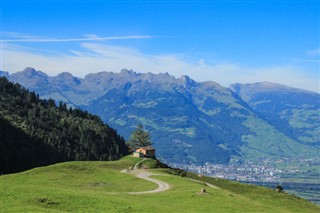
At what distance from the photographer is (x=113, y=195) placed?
75.6 metres

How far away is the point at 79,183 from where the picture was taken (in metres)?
106

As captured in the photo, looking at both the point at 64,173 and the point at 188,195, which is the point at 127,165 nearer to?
the point at 64,173

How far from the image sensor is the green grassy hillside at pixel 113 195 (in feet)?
194

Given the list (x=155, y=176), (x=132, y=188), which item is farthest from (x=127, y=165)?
(x=132, y=188)

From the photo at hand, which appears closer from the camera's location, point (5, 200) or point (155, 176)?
point (5, 200)

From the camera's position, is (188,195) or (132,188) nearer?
(188,195)

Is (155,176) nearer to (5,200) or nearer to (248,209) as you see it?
(248,209)

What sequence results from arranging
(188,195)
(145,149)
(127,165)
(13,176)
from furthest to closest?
1. (145,149)
2. (127,165)
3. (13,176)
4. (188,195)

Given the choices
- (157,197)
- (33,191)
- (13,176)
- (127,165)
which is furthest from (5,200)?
(127,165)

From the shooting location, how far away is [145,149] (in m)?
176

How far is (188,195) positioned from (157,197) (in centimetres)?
606

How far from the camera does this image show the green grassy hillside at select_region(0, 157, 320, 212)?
5900 centimetres

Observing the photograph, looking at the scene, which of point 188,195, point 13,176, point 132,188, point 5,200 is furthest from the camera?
point 13,176

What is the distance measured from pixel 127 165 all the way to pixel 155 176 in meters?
29.4
